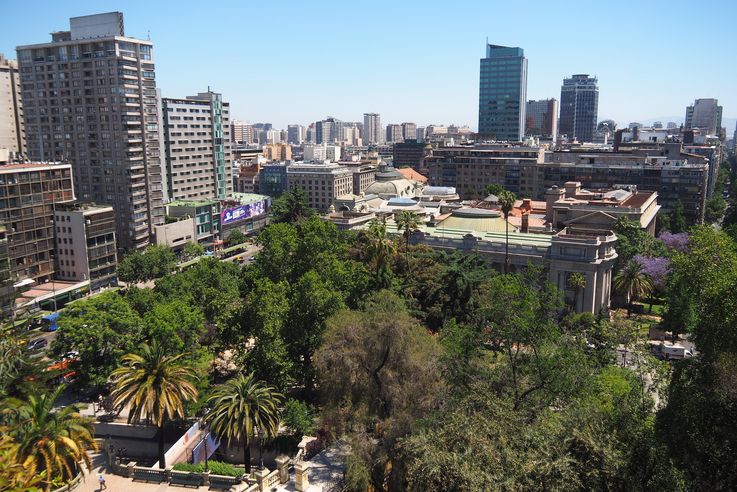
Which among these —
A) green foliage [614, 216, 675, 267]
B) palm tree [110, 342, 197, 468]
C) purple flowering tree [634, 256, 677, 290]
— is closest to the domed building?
green foliage [614, 216, 675, 267]

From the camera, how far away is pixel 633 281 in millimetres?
78250

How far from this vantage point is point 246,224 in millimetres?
145250

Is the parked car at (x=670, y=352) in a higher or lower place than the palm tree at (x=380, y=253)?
lower

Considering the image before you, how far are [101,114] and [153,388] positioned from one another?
8180 centimetres

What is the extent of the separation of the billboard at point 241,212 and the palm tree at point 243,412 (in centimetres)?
9634

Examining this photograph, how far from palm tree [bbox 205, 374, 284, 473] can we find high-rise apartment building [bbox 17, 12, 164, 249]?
76.4m

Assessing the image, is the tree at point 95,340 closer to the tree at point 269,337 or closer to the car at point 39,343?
the tree at point 269,337

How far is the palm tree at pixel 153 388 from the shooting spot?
1559 inches

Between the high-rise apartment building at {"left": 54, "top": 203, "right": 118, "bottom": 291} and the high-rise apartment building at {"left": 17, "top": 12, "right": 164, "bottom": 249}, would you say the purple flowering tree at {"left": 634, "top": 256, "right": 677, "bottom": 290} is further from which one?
the high-rise apartment building at {"left": 17, "top": 12, "right": 164, "bottom": 249}

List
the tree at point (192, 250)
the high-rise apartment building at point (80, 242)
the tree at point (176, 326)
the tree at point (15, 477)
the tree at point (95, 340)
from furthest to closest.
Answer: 1. the tree at point (192, 250)
2. the high-rise apartment building at point (80, 242)
3. the tree at point (95, 340)
4. the tree at point (176, 326)
5. the tree at point (15, 477)

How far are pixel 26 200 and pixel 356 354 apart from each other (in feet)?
225

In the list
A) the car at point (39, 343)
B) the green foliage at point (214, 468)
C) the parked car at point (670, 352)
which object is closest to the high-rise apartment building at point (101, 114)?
the car at point (39, 343)

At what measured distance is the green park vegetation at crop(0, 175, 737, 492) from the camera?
26875 mm

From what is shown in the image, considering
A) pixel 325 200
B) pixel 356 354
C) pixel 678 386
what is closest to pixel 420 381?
pixel 356 354
